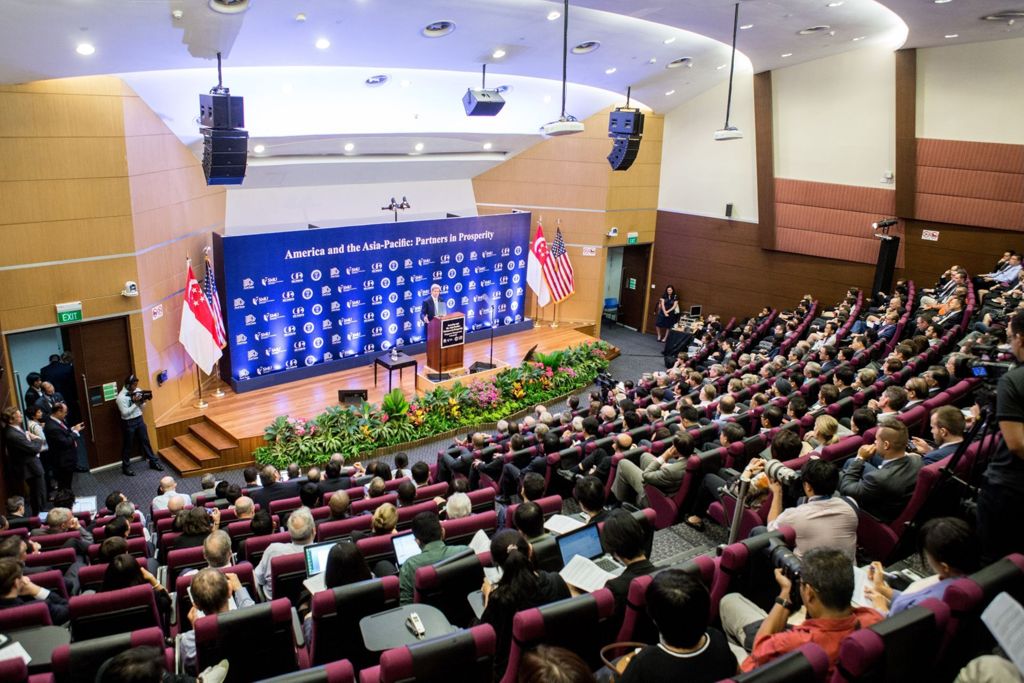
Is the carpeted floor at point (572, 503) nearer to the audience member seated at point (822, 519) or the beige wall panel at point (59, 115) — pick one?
the audience member seated at point (822, 519)

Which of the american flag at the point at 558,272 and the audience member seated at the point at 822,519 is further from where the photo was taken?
the american flag at the point at 558,272

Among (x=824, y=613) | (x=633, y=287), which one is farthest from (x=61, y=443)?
(x=633, y=287)

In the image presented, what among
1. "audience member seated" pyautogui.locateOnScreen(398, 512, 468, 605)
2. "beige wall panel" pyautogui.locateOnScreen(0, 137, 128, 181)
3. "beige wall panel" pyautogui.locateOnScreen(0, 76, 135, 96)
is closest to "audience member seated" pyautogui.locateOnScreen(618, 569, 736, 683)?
"audience member seated" pyautogui.locateOnScreen(398, 512, 468, 605)

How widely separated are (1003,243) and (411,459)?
31.2 ft

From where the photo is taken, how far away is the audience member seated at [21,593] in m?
3.69

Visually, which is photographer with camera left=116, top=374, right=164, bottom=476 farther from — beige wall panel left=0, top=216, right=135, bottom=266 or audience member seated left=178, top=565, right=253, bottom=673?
audience member seated left=178, top=565, right=253, bottom=673

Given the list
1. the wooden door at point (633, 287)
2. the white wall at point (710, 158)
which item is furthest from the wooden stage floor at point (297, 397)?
the white wall at point (710, 158)

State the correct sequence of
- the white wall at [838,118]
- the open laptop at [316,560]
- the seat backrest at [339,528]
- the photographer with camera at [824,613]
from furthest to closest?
the white wall at [838,118]
the seat backrest at [339,528]
the open laptop at [316,560]
the photographer with camera at [824,613]

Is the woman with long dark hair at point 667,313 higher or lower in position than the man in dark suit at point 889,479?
lower

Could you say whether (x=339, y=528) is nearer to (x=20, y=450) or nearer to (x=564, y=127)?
(x=20, y=450)

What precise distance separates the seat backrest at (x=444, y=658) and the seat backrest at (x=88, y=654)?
3.66ft

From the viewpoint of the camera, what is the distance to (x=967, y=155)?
10.9 metres

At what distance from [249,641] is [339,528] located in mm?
1560

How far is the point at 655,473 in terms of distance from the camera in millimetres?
5227
